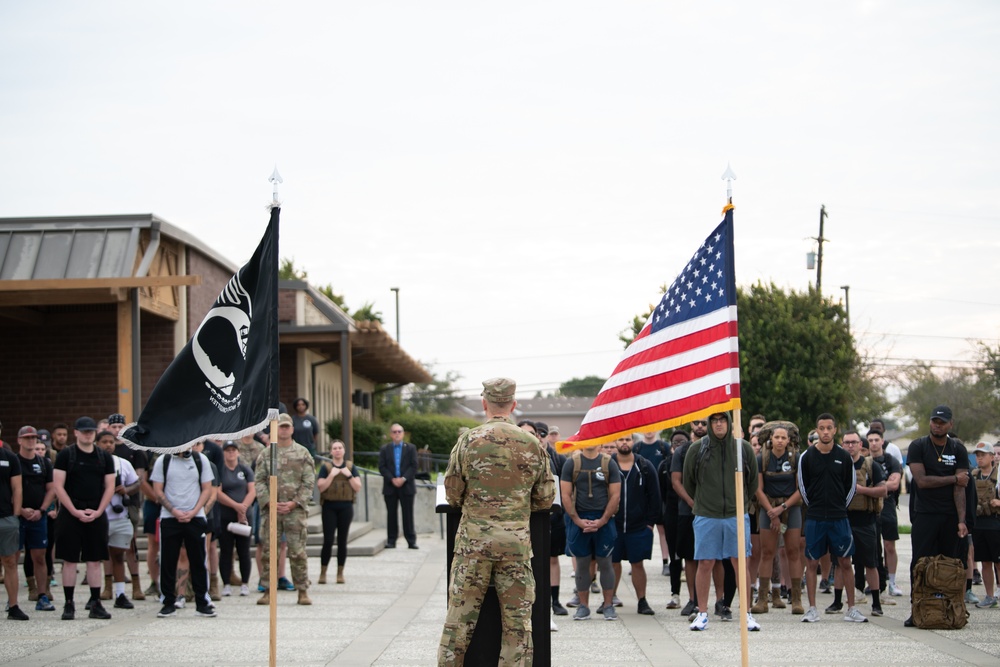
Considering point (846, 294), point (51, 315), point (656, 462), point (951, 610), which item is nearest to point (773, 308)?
point (656, 462)

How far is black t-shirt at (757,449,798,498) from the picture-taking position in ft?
41.1

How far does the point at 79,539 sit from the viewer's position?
1238 centimetres

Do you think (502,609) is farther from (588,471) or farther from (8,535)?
(8,535)

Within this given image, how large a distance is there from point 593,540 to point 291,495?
3875 millimetres

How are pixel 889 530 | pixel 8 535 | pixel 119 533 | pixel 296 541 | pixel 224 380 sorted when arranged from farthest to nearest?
pixel 889 530 < pixel 296 541 < pixel 119 533 < pixel 8 535 < pixel 224 380

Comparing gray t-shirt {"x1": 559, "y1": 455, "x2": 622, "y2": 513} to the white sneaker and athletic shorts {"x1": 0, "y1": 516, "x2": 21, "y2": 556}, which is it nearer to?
the white sneaker

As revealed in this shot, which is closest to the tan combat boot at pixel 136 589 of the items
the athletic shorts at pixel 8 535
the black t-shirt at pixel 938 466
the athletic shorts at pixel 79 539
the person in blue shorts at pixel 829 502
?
the athletic shorts at pixel 79 539

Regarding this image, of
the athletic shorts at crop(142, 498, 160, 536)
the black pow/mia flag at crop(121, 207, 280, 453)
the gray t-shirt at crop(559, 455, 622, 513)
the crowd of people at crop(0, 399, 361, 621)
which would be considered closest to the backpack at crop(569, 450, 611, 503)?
the gray t-shirt at crop(559, 455, 622, 513)

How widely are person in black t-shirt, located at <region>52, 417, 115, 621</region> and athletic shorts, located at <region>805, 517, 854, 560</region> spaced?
7.67 meters

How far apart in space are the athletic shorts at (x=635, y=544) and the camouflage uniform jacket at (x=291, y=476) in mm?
3886

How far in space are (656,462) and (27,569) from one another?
8.53 metres

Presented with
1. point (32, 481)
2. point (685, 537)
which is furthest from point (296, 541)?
point (685, 537)

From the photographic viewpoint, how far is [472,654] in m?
7.18

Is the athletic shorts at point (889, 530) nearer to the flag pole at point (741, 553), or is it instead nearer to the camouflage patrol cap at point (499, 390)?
the flag pole at point (741, 553)
